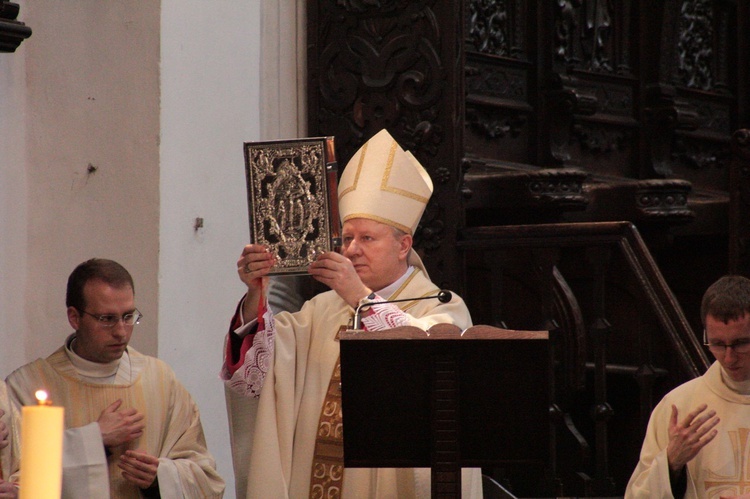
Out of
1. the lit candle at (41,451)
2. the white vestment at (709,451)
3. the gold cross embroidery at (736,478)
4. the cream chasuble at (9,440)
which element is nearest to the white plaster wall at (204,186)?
the cream chasuble at (9,440)

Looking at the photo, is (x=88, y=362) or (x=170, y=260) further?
(x=170, y=260)

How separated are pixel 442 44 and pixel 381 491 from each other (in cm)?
240

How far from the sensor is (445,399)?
325 cm

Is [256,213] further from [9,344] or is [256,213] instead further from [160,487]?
[9,344]

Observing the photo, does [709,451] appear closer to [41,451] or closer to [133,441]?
[133,441]

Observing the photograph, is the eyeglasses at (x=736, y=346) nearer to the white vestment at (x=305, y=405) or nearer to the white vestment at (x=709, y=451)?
the white vestment at (x=709, y=451)

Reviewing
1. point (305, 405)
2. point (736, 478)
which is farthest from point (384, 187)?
point (736, 478)

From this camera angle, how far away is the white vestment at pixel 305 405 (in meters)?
4.20

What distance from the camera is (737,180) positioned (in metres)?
6.14

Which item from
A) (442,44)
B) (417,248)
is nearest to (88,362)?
(417,248)

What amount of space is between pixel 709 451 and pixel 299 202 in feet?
5.19

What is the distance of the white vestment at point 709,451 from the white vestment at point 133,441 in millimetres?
1473

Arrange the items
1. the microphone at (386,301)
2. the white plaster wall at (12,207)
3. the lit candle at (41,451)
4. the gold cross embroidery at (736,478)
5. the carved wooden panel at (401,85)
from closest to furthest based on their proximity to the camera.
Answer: the lit candle at (41,451), the microphone at (386,301), the gold cross embroidery at (736,478), the white plaster wall at (12,207), the carved wooden panel at (401,85)

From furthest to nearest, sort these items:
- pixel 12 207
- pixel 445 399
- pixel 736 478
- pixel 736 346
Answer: pixel 12 207 → pixel 736 478 → pixel 736 346 → pixel 445 399
